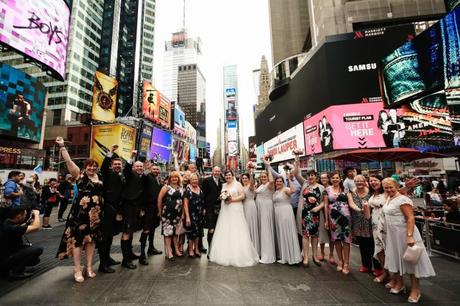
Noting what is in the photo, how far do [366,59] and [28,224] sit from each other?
83.7 ft

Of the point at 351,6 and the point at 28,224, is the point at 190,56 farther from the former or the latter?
the point at 28,224

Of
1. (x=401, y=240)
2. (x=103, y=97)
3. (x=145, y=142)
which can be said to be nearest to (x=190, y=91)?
(x=145, y=142)

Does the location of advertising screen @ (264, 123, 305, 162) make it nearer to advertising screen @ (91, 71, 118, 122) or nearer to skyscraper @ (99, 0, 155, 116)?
advertising screen @ (91, 71, 118, 122)

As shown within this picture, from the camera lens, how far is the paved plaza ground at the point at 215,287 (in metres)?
3.05

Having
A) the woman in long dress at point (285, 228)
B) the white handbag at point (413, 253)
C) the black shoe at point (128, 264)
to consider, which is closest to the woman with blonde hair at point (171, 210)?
the black shoe at point (128, 264)

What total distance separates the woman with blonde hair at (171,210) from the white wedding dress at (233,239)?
0.85m

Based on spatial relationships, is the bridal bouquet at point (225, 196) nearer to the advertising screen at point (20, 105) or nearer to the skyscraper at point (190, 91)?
the advertising screen at point (20, 105)

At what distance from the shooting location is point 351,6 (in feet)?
98.7

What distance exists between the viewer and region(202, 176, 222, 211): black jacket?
5.21 m

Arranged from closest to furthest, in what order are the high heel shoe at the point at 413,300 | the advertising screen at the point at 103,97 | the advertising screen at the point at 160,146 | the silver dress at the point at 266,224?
1. the high heel shoe at the point at 413,300
2. the silver dress at the point at 266,224
3. the advertising screen at the point at 103,97
4. the advertising screen at the point at 160,146

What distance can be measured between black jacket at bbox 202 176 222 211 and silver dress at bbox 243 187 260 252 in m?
0.65

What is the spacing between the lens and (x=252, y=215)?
16.2 ft

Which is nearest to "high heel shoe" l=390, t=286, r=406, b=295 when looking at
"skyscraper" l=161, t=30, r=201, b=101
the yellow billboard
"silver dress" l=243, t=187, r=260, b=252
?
"silver dress" l=243, t=187, r=260, b=252

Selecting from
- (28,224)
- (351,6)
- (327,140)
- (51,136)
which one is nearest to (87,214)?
(28,224)
